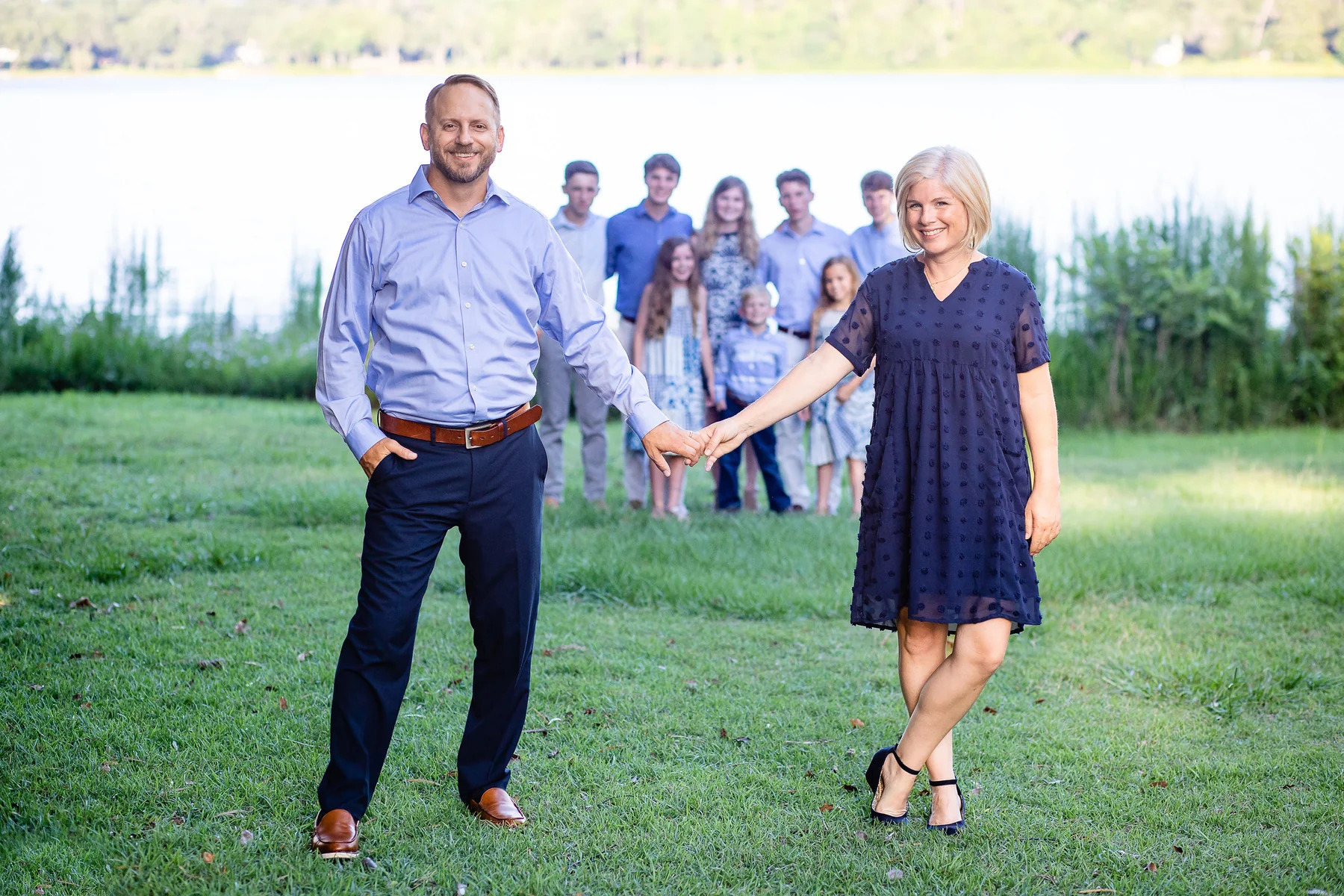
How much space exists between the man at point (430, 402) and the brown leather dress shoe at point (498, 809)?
34cm

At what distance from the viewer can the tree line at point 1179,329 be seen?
13641 millimetres

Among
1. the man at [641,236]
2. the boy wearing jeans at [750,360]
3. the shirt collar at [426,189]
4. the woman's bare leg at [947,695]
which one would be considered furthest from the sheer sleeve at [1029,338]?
the man at [641,236]

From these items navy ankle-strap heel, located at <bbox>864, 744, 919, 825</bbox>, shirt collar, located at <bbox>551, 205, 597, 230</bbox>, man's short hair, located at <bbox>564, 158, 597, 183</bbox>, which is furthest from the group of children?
navy ankle-strap heel, located at <bbox>864, 744, 919, 825</bbox>

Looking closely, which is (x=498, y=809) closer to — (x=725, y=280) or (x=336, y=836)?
(x=336, y=836)

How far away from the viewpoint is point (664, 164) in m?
8.20

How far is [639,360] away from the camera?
26.3 ft

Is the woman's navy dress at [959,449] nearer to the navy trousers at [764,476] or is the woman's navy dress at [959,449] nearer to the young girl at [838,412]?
the young girl at [838,412]

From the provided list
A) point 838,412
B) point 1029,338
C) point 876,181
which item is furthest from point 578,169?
point 1029,338

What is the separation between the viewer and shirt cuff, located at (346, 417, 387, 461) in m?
3.27

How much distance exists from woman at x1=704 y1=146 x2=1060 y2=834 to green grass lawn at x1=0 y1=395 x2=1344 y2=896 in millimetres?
642

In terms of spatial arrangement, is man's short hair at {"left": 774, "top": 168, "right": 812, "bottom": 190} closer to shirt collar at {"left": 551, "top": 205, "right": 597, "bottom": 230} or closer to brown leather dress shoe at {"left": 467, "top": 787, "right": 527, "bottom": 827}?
shirt collar at {"left": 551, "top": 205, "right": 597, "bottom": 230}

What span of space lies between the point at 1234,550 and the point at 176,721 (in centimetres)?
549

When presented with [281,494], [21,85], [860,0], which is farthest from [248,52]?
[281,494]

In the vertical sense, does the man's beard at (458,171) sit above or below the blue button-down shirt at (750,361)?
above
